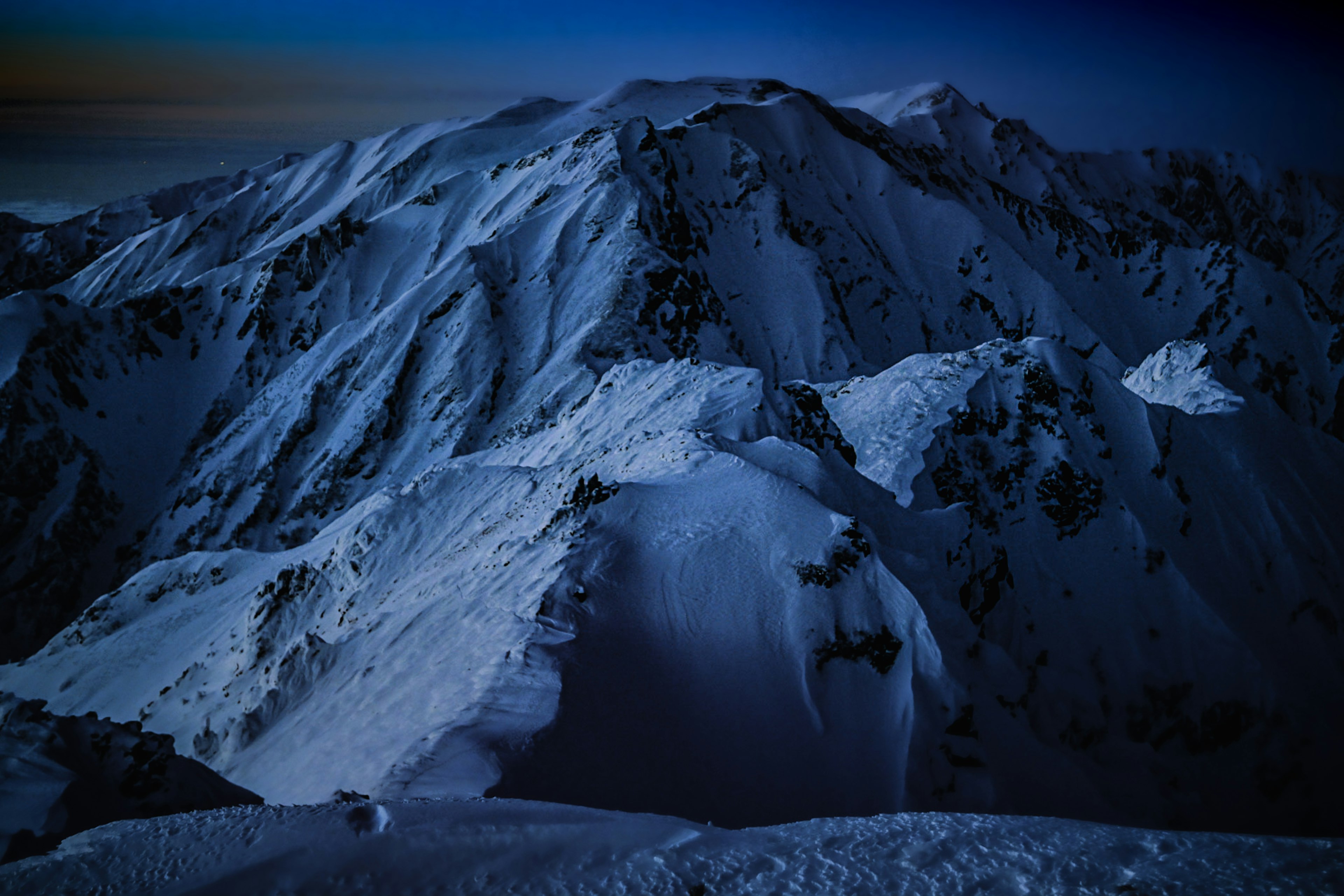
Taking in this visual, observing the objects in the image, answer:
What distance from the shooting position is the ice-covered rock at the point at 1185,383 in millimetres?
35469

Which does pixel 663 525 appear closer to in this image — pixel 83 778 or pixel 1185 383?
pixel 83 778

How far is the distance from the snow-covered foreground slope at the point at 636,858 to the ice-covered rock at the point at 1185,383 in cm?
3429

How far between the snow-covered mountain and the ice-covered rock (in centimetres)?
30

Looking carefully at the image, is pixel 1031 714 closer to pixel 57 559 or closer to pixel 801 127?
pixel 57 559

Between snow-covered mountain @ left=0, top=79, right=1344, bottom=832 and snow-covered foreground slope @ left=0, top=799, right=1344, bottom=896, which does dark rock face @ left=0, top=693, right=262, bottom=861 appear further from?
snow-covered foreground slope @ left=0, top=799, right=1344, bottom=896

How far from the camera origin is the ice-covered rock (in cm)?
3547

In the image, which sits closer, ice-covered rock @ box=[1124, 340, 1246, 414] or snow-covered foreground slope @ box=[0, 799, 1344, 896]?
snow-covered foreground slope @ box=[0, 799, 1344, 896]

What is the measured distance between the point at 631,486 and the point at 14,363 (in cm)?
7415

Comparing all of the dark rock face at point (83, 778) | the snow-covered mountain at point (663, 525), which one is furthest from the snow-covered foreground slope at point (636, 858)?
the snow-covered mountain at point (663, 525)

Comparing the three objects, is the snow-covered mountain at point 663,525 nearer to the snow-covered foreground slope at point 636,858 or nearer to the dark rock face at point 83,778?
the dark rock face at point 83,778

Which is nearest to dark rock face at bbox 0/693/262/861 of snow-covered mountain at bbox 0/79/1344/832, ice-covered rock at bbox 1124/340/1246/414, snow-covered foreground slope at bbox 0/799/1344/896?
snow-covered mountain at bbox 0/79/1344/832

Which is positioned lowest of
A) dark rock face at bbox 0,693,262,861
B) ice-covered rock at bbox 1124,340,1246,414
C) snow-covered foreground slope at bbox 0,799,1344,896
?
dark rock face at bbox 0,693,262,861

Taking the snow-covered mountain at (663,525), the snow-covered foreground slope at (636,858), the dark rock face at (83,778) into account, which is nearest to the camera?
the snow-covered foreground slope at (636,858)

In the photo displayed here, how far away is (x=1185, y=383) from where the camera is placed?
38.6m
